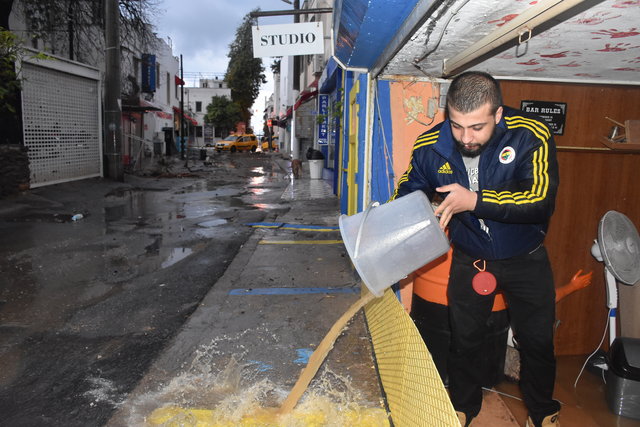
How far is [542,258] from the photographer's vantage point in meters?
2.44

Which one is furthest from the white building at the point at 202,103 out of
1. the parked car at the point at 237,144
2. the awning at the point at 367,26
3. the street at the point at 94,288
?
the awning at the point at 367,26

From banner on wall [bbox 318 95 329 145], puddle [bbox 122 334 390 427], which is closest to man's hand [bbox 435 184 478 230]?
puddle [bbox 122 334 390 427]

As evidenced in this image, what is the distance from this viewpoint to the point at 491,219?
2180 mm

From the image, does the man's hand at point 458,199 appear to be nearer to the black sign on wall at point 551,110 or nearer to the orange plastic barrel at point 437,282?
the orange plastic barrel at point 437,282

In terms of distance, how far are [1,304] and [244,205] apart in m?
6.57

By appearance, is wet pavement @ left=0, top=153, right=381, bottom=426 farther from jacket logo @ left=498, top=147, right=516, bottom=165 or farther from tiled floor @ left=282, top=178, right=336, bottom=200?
tiled floor @ left=282, top=178, right=336, bottom=200

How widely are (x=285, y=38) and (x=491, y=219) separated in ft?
19.6

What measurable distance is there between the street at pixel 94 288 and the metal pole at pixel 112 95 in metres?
3.81

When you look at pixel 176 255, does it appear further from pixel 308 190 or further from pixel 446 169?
pixel 308 190

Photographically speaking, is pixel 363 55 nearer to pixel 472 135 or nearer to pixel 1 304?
pixel 472 135

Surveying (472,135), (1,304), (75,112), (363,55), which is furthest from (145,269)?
(75,112)

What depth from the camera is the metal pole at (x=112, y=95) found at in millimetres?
13773

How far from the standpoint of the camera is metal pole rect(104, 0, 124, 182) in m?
13.8

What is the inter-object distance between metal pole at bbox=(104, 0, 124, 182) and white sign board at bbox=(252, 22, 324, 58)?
28.9ft
